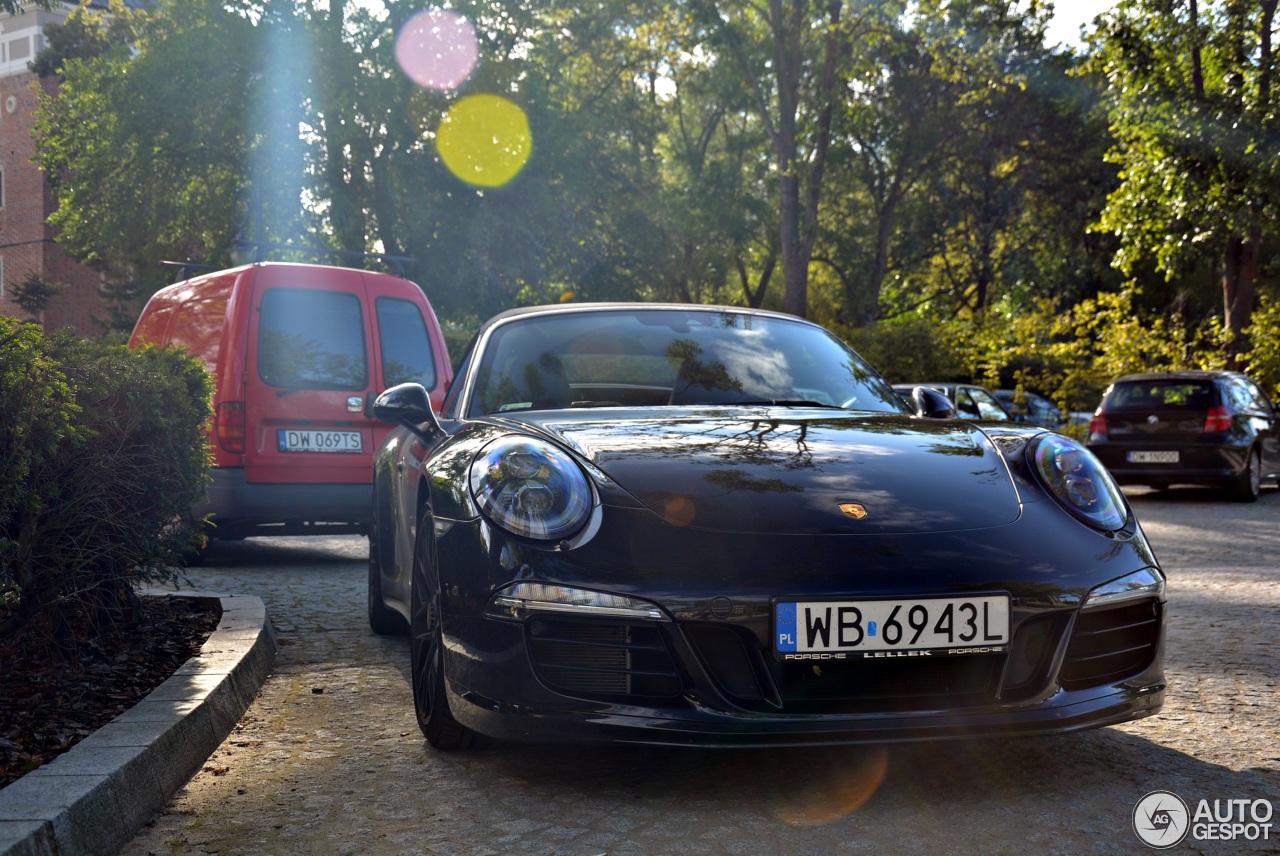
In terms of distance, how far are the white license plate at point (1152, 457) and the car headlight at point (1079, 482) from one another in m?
12.9

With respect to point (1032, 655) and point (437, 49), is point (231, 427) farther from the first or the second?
point (437, 49)

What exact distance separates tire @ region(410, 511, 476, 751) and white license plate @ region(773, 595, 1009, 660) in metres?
1.00

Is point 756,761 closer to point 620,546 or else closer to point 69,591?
point 620,546

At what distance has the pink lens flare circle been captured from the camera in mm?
28953

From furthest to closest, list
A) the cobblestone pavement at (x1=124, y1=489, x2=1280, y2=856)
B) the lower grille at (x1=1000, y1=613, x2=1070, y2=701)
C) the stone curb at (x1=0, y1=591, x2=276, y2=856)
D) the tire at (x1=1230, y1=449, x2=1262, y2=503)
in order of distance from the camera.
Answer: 1. the tire at (x1=1230, y1=449, x2=1262, y2=503)
2. the lower grille at (x1=1000, y1=613, x2=1070, y2=701)
3. the cobblestone pavement at (x1=124, y1=489, x2=1280, y2=856)
4. the stone curb at (x1=0, y1=591, x2=276, y2=856)

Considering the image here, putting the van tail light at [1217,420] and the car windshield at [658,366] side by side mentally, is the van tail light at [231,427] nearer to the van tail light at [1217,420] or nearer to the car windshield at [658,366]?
the car windshield at [658,366]

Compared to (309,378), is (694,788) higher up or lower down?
lower down

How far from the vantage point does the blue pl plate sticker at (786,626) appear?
10.9 ft

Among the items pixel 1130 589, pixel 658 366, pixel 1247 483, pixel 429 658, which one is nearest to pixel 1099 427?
pixel 1247 483

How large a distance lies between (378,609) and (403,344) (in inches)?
152

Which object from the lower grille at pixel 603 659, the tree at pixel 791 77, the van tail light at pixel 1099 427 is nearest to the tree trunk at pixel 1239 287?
the van tail light at pixel 1099 427

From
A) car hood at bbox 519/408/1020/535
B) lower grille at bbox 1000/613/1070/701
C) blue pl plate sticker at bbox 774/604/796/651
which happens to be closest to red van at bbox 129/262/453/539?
car hood at bbox 519/408/1020/535

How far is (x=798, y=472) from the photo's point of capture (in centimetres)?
382

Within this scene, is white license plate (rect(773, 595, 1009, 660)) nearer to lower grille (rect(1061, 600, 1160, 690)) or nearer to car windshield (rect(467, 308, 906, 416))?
lower grille (rect(1061, 600, 1160, 690))
